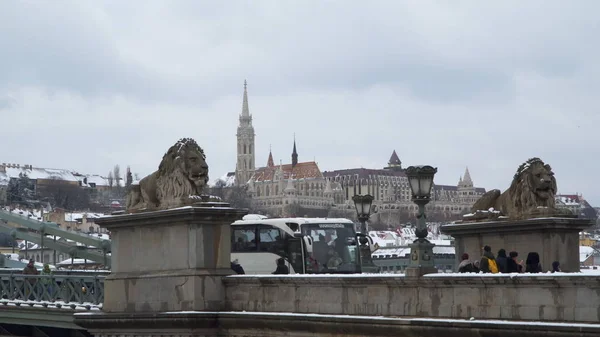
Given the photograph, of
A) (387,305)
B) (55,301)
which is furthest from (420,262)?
(55,301)

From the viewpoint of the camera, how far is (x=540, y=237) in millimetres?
23109

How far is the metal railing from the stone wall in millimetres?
5643

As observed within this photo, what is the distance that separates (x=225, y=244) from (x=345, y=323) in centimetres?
382

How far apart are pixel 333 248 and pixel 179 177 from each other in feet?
31.8

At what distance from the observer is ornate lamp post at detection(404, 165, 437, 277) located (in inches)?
742

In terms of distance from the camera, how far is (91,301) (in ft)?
89.6

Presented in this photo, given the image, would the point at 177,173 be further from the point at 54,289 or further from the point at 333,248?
the point at 333,248

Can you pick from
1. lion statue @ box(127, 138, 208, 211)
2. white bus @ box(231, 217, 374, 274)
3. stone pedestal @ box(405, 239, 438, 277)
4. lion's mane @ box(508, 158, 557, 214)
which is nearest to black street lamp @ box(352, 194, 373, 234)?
white bus @ box(231, 217, 374, 274)

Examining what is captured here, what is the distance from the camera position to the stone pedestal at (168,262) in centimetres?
2227

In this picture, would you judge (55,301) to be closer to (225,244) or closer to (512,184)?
(225,244)

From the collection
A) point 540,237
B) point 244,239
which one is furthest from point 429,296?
point 244,239

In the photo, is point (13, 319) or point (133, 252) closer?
point (133, 252)

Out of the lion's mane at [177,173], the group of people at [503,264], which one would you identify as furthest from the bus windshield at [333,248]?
the group of people at [503,264]

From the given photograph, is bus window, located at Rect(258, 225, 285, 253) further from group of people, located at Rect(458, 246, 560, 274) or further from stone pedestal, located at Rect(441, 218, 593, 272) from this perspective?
group of people, located at Rect(458, 246, 560, 274)
